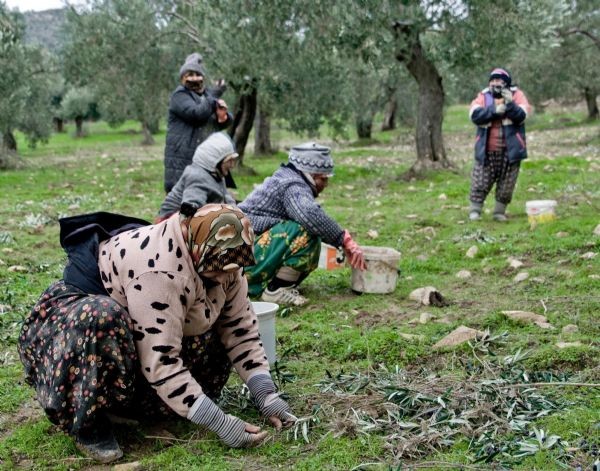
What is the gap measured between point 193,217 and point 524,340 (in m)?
2.37

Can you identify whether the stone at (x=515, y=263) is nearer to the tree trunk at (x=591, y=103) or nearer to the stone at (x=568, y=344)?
the stone at (x=568, y=344)

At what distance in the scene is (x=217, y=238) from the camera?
3219 millimetres

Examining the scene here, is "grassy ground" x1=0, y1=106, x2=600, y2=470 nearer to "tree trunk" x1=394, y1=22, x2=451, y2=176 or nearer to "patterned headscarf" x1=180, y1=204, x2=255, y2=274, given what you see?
"patterned headscarf" x1=180, y1=204, x2=255, y2=274

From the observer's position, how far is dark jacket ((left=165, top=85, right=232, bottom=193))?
27.7ft

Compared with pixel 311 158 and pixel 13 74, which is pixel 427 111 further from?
pixel 13 74

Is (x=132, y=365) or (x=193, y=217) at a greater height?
(x=193, y=217)

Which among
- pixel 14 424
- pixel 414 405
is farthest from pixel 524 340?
pixel 14 424

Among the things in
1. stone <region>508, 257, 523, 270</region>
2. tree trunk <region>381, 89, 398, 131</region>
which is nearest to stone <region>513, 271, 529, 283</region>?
stone <region>508, 257, 523, 270</region>

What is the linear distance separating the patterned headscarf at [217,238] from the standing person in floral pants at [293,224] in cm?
257

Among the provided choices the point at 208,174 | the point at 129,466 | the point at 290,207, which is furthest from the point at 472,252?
the point at 129,466

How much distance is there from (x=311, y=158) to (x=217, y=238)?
2760mm

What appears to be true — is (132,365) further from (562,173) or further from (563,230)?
(562,173)

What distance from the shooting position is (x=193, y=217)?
130 inches

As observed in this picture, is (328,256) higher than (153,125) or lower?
lower
